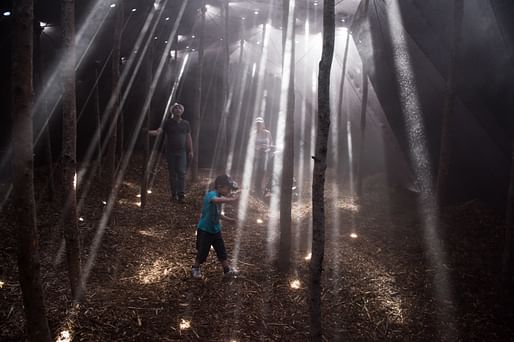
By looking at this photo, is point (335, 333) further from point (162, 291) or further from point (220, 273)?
point (162, 291)

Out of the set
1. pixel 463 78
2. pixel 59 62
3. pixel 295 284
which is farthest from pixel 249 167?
pixel 295 284

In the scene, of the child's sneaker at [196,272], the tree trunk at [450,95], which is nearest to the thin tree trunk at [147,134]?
the child's sneaker at [196,272]

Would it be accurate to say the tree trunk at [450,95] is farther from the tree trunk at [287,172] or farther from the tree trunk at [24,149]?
the tree trunk at [24,149]

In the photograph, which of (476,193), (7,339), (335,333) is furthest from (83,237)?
(476,193)

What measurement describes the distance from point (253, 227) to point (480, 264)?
15.2 ft

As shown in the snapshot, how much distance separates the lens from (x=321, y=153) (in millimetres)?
3830

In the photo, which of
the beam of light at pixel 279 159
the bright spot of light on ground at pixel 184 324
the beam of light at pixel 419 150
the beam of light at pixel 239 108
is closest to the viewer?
the bright spot of light on ground at pixel 184 324

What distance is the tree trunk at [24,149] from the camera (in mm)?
2820

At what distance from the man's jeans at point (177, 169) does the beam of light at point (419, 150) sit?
18.9 ft

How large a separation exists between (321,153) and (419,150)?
6.27 meters

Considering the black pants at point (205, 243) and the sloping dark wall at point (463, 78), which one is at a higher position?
the sloping dark wall at point (463, 78)

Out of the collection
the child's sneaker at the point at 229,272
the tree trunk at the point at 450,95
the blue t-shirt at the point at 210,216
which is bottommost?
the child's sneaker at the point at 229,272

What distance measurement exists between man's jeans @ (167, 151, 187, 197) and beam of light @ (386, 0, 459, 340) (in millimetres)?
5749

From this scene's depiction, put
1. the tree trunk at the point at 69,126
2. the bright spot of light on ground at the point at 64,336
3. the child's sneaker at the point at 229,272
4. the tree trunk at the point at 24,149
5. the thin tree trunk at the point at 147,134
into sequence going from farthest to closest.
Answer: the thin tree trunk at the point at 147,134
the child's sneaker at the point at 229,272
the tree trunk at the point at 69,126
the bright spot of light on ground at the point at 64,336
the tree trunk at the point at 24,149
